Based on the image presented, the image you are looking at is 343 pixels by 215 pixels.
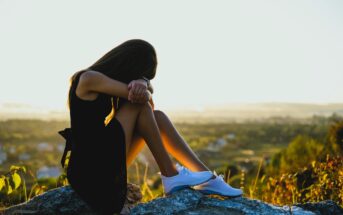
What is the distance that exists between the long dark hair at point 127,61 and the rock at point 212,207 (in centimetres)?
104

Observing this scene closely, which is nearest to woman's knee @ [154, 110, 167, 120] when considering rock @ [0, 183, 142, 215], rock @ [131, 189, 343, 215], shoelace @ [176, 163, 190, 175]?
shoelace @ [176, 163, 190, 175]

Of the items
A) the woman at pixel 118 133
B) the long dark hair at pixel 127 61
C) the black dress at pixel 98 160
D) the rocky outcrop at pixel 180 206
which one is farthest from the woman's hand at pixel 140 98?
the rocky outcrop at pixel 180 206

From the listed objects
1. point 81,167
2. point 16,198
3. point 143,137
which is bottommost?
point 16,198

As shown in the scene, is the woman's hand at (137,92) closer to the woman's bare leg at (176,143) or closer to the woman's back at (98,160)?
the woman's back at (98,160)

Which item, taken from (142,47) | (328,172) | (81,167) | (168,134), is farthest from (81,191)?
(328,172)

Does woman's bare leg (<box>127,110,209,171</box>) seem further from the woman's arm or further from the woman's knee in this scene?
the woman's arm

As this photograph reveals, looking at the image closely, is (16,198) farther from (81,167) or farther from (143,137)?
(143,137)

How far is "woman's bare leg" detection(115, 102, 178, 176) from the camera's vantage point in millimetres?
3229

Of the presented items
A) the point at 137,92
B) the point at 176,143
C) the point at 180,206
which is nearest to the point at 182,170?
the point at 176,143

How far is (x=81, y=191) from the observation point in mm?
3287

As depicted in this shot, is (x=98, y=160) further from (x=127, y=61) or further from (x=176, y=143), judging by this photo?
(x=127, y=61)

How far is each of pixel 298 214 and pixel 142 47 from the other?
1.83 meters

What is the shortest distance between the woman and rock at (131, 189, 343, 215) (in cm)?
9

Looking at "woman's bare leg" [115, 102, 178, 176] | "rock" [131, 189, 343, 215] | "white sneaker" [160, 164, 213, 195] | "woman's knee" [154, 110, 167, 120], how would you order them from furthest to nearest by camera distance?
"woman's knee" [154, 110, 167, 120] < "white sneaker" [160, 164, 213, 195] < "woman's bare leg" [115, 102, 178, 176] < "rock" [131, 189, 343, 215]
